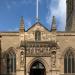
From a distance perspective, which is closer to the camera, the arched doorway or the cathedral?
the cathedral

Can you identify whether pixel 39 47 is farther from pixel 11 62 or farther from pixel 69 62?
pixel 69 62

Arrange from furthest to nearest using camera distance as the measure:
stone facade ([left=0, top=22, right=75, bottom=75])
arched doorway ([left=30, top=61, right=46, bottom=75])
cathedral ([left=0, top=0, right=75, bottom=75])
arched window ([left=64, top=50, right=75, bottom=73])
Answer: arched doorway ([left=30, top=61, right=46, bottom=75])
arched window ([left=64, top=50, right=75, bottom=73])
cathedral ([left=0, top=0, right=75, bottom=75])
stone facade ([left=0, top=22, right=75, bottom=75])

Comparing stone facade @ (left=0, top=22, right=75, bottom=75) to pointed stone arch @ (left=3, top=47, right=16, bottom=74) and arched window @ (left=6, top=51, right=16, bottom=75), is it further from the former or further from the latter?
arched window @ (left=6, top=51, right=16, bottom=75)

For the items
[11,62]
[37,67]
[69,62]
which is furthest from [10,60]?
[69,62]

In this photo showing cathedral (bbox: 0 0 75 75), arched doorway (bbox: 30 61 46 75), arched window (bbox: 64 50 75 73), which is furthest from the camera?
arched doorway (bbox: 30 61 46 75)

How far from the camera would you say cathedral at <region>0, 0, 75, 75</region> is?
164 ft

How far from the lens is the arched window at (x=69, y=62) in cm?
5088

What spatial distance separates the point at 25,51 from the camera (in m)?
49.8

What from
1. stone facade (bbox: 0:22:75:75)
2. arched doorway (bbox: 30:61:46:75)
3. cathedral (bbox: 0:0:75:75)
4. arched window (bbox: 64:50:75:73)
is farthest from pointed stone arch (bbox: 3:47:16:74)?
arched window (bbox: 64:50:75:73)

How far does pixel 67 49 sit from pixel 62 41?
1.34 meters

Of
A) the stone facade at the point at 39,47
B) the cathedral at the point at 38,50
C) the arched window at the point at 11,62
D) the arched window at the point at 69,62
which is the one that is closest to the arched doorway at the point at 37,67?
the cathedral at the point at 38,50

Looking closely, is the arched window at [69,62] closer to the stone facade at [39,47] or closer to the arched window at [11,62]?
the stone facade at [39,47]

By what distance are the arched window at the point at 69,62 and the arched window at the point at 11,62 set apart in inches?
283

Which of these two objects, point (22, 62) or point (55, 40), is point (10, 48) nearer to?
point (22, 62)
